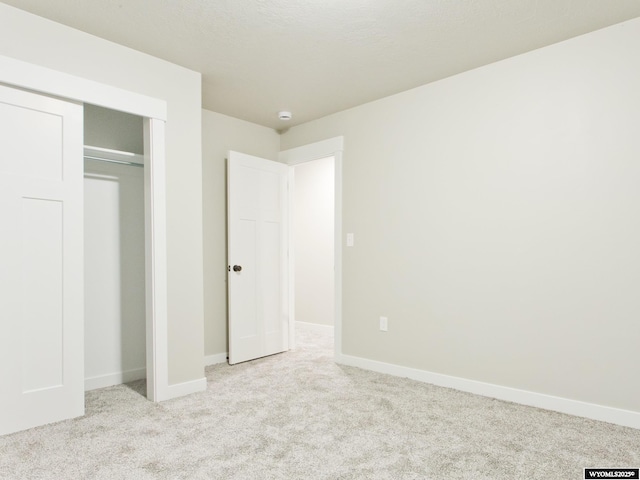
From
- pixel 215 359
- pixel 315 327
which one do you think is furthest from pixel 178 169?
pixel 315 327

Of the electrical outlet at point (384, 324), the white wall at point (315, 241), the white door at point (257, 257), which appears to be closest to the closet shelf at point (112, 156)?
the white door at point (257, 257)

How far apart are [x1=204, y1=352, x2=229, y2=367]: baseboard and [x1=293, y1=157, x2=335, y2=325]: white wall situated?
1.73 meters

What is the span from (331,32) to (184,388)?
261 cm

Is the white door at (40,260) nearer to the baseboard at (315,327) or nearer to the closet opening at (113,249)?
the closet opening at (113,249)

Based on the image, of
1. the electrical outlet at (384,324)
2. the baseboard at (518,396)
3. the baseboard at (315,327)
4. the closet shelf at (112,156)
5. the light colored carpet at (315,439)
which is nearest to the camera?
the light colored carpet at (315,439)

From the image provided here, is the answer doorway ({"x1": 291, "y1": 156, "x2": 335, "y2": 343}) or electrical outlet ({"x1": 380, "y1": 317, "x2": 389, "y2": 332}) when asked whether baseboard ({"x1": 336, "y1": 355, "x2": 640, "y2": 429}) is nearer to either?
electrical outlet ({"x1": 380, "y1": 317, "x2": 389, "y2": 332})

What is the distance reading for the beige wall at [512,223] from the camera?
7.86 feet

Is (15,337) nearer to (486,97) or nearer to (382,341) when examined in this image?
(382,341)

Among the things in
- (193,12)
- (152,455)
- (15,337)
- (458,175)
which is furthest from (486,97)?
(15,337)

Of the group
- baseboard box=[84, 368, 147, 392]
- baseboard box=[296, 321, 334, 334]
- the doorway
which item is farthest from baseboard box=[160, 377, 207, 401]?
baseboard box=[296, 321, 334, 334]

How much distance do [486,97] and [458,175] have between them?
592 millimetres

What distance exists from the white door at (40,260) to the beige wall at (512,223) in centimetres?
225

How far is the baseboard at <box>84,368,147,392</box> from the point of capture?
301 cm

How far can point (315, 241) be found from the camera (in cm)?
545
